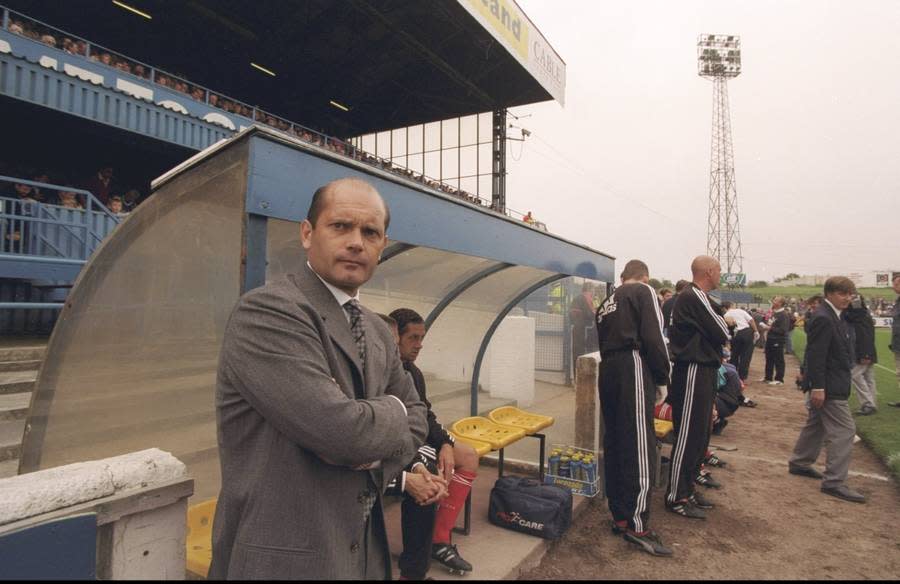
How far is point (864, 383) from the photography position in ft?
26.1

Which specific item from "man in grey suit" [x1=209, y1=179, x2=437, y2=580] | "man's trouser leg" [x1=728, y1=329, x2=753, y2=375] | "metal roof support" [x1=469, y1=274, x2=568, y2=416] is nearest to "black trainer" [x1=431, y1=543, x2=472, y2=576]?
"man in grey suit" [x1=209, y1=179, x2=437, y2=580]

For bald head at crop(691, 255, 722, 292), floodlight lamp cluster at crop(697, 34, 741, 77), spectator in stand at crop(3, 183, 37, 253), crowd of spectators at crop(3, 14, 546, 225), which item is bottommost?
bald head at crop(691, 255, 722, 292)

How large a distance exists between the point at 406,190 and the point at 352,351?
203 cm

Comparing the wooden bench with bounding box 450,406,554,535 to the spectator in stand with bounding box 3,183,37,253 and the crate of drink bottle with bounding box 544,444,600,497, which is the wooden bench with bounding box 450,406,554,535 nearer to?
the crate of drink bottle with bounding box 544,444,600,497

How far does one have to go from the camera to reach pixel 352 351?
4.76 feet

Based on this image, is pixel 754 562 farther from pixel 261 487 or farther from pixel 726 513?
pixel 261 487

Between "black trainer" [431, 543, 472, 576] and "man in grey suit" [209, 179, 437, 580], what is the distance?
5.98 ft

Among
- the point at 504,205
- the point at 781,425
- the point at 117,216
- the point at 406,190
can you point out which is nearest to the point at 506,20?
the point at 504,205

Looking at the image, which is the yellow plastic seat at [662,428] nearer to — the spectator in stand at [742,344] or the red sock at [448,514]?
the red sock at [448,514]

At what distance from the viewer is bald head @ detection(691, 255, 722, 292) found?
4398 millimetres

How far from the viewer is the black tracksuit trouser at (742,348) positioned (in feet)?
33.9

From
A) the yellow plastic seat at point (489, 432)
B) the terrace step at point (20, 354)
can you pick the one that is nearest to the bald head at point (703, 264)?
the yellow plastic seat at point (489, 432)

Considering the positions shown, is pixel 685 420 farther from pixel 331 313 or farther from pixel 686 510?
pixel 331 313

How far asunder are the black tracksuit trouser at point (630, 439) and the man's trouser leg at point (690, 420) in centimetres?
63
